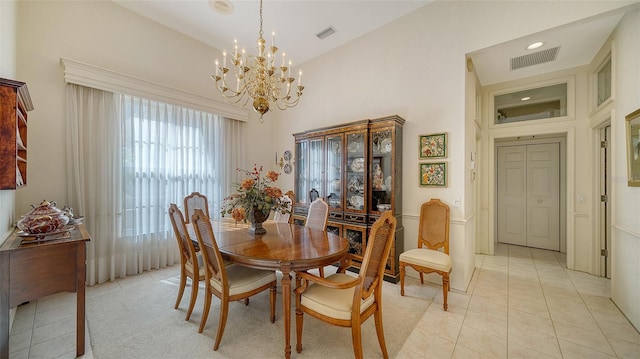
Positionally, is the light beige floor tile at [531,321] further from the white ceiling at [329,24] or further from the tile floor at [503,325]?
the white ceiling at [329,24]

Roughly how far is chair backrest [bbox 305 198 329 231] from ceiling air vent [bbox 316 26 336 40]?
8.84 ft

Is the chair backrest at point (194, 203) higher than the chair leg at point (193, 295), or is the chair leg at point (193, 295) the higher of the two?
the chair backrest at point (194, 203)

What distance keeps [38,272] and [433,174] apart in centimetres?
382

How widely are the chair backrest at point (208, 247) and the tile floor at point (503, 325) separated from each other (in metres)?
1.07

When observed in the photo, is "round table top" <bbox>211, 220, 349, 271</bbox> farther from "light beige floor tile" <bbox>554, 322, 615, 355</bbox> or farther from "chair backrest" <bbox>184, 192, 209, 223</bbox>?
"light beige floor tile" <bbox>554, 322, 615, 355</bbox>

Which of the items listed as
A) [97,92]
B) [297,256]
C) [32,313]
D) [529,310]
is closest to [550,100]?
[529,310]

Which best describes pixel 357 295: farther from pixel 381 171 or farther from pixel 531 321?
pixel 381 171

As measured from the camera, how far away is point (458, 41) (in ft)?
9.72

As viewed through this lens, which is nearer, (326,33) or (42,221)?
(42,221)

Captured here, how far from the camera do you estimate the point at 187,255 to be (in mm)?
2340

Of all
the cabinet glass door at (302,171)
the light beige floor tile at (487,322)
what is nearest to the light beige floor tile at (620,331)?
the light beige floor tile at (487,322)

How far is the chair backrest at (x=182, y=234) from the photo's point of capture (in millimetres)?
2094

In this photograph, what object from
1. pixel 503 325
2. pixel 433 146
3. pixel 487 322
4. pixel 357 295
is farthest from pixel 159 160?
pixel 503 325

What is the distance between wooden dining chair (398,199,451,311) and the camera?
2588 millimetres
